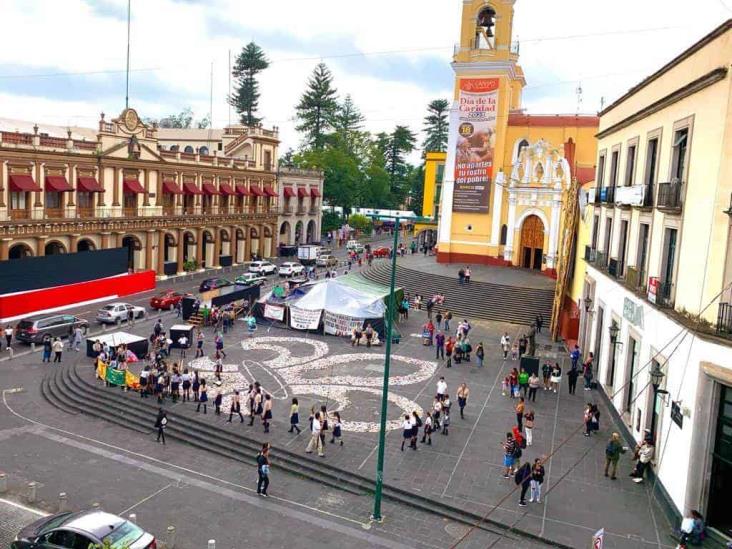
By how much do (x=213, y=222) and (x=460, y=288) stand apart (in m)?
26.7

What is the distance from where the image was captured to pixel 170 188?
54500mm

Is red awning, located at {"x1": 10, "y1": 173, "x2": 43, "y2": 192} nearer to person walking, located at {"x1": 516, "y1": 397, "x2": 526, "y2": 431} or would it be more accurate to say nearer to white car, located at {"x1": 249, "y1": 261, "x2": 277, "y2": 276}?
white car, located at {"x1": 249, "y1": 261, "x2": 277, "y2": 276}

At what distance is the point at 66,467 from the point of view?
19438mm

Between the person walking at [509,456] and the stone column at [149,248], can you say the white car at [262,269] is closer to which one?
the stone column at [149,248]

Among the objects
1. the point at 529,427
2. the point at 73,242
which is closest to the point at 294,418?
the point at 529,427

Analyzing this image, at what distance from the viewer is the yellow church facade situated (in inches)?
1957

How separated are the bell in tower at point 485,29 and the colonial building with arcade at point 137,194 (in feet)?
86.3

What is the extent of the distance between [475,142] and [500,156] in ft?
7.49

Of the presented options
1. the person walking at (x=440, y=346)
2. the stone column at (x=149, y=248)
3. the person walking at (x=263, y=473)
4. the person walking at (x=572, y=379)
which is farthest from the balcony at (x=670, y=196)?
the stone column at (x=149, y=248)

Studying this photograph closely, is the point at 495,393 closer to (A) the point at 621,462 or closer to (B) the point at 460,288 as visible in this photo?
(A) the point at 621,462

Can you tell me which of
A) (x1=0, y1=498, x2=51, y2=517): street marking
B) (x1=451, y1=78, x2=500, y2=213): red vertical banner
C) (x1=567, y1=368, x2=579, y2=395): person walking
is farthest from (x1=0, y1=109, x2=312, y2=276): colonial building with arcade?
(x1=567, y1=368, x2=579, y2=395): person walking

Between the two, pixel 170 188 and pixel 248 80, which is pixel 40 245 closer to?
pixel 170 188

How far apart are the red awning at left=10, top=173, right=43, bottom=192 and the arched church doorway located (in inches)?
1391

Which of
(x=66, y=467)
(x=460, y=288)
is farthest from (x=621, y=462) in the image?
(x=460, y=288)
